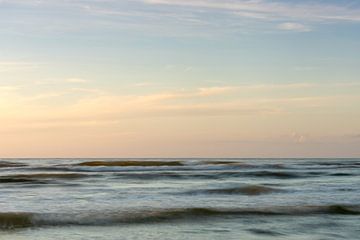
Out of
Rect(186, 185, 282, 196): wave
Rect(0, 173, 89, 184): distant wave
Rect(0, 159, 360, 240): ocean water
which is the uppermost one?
Rect(0, 173, 89, 184): distant wave

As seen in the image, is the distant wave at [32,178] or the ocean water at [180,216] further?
the distant wave at [32,178]

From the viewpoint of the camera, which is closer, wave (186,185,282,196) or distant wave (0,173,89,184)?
wave (186,185,282,196)

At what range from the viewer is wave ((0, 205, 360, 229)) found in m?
11.5

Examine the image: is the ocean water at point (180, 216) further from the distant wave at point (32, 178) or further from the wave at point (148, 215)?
the distant wave at point (32, 178)

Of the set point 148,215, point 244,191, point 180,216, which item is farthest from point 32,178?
point 180,216

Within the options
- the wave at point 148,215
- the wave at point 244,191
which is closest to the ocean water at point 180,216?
the wave at point 148,215

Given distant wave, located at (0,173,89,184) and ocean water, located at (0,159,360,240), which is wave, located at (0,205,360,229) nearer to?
ocean water, located at (0,159,360,240)

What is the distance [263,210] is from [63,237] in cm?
551

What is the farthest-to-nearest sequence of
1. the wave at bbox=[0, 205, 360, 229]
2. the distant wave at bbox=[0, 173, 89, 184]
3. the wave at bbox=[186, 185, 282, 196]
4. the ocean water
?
1. the distant wave at bbox=[0, 173, 89, 184]
2. the wave at bbox=[186, 185, 282, 196]
3. the wave at bbox=[0, 205, 360, 229]
4. the ocean water

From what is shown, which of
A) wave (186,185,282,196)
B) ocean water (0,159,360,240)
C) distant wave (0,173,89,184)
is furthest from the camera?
distant wave (0,173,89,184)

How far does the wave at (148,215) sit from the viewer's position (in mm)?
11531

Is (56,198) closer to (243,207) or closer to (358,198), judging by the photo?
(243,207)

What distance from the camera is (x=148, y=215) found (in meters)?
12.7

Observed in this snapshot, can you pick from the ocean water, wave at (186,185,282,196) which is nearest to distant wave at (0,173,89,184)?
the ocean water
